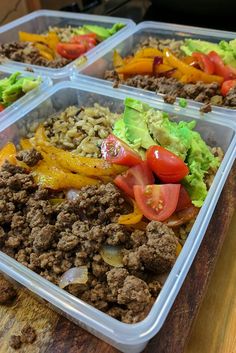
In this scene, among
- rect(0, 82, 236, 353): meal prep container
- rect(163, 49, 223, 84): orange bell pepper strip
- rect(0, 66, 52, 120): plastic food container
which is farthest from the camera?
rect(163, 49, 223, 84): orange bell pepper strip

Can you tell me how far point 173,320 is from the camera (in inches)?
33.4

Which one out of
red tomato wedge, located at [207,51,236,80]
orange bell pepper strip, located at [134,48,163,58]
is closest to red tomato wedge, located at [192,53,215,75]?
red tomato wedge, located at [207,51,236,80]

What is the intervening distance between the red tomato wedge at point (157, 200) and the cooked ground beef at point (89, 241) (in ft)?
0.15

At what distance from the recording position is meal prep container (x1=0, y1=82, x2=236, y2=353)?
745 mm

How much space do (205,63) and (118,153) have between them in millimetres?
698

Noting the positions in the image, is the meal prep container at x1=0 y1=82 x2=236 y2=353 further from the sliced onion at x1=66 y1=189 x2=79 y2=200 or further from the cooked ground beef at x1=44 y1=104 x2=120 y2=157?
the sliced onion at x1=66 y1=189 x2=79 y2=200

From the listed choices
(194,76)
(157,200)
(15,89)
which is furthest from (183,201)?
(15,89)

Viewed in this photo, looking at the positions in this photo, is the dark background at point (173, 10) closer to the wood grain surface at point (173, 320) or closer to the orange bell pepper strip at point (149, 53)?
the orange bell pepper strip at point (149, 53)

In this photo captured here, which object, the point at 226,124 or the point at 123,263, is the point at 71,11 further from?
the point at 123,263

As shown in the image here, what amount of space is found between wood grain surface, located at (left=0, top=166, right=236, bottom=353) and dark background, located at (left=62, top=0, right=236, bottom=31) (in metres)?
1.22

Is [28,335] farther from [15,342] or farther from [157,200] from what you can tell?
[157,200]

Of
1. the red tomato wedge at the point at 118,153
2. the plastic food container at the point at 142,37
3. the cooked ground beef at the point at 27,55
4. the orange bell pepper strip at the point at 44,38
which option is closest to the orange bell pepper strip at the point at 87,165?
the red tomato wedge at the point at 118,153

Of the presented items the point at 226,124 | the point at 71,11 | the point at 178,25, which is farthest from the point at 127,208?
the point at 71,11

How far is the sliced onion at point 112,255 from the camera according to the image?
89 centimetres
